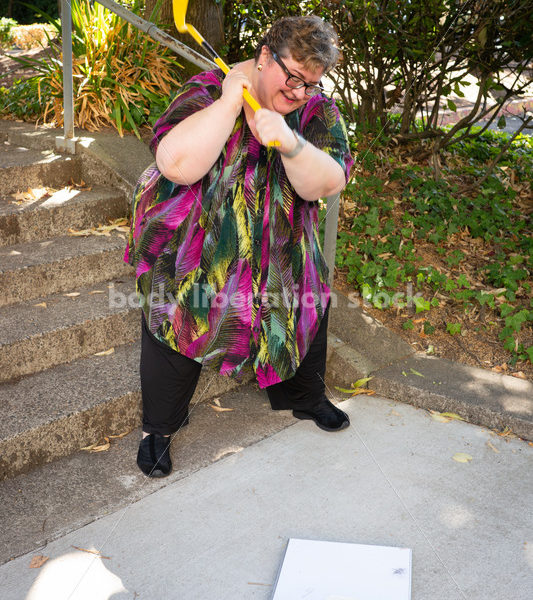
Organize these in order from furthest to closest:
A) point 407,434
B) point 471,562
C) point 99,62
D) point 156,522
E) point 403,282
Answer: point 99,62 < point 403,282 < point 407,434 < point 156,522 < point 471,562

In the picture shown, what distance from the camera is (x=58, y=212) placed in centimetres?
368

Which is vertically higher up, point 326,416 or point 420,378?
point 420,378

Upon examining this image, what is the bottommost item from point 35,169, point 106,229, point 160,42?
point 106,229

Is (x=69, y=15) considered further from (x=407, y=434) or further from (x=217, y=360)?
A: (x=407, y=434)

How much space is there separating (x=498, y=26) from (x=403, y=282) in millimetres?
1818

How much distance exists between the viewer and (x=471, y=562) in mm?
2168

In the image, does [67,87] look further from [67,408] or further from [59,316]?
[67,408]

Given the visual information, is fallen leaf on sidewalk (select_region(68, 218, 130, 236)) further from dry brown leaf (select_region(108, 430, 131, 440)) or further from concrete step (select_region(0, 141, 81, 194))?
dry brown leaf (select_region(108, 430, 131, 440))

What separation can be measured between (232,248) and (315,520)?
1.03 metres

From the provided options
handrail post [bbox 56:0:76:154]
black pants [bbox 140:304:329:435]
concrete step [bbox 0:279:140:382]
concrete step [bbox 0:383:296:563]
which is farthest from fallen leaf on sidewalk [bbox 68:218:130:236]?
black pants [bbox 140:304:329:435]

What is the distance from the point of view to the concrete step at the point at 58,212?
3.53m

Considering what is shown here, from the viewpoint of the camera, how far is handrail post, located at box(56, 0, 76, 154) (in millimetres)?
3838

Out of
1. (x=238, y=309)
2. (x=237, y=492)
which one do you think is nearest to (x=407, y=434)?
(x=237, y=492)

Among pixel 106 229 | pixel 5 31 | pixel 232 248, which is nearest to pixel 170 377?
pixel 232 248
